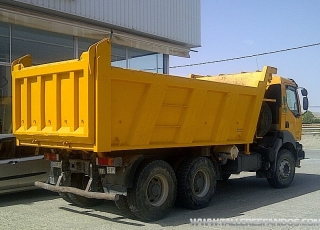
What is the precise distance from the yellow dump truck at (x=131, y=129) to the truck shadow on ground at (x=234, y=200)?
0.72 feet

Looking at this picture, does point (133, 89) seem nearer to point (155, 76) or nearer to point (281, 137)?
point (155, 76)

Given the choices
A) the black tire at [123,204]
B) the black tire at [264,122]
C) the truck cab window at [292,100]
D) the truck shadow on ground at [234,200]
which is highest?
the truck cab window at [292,100]

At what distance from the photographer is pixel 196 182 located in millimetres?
8359

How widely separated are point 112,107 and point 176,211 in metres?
2.68

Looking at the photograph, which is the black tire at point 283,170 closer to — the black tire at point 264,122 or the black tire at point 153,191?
the black tire at point 264,122

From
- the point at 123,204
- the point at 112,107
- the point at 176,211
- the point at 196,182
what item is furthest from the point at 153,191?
the point at 112,107

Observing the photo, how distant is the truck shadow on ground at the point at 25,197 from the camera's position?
357 inches

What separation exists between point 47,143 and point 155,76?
95.4 inches

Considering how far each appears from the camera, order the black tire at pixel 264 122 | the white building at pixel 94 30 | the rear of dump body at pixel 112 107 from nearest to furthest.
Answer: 1. the rear of dump body at pixel 112 107
2. the black tire at pixel 264 122
3. the white building at pixel 94 30

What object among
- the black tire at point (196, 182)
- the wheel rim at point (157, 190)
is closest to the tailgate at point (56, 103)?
the wheel rim at point (157, 190)

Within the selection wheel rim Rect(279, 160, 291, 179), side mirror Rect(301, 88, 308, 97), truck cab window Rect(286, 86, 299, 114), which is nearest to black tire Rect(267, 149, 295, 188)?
wheel rim Rect(279, 160, 291, 179)

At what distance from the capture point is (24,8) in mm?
12055

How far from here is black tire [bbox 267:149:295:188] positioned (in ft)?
34.8

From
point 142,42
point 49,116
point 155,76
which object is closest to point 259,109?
point 155,76
